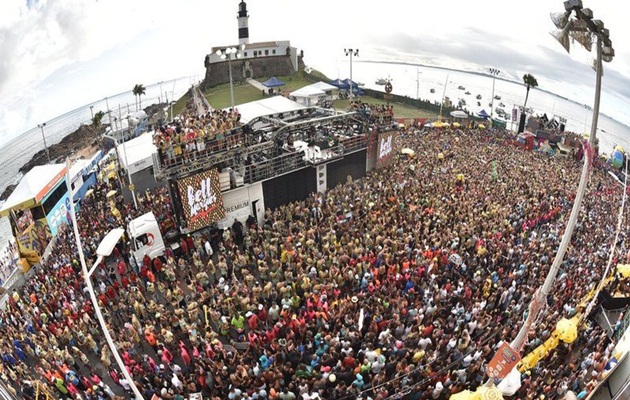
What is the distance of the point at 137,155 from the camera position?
1030 inches

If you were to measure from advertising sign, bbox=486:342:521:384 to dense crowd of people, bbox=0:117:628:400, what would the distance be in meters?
2.70

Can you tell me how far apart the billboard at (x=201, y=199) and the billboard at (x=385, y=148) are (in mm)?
11987

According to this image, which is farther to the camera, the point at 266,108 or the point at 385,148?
the point at 266,108

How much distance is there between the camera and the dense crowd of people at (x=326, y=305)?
10672 mm

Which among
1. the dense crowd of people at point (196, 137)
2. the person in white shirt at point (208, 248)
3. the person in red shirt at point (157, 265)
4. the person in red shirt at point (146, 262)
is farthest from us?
the person in white shirt at point (208, 248)

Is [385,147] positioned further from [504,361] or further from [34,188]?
[34,188]

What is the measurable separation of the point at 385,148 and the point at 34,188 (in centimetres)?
2102

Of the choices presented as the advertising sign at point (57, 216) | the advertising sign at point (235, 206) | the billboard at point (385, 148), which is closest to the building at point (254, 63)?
the billboard at point (385, 148)

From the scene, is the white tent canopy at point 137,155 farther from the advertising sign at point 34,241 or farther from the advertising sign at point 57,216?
the advertising sign at point 34,241

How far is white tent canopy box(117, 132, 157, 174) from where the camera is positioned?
24781 mm

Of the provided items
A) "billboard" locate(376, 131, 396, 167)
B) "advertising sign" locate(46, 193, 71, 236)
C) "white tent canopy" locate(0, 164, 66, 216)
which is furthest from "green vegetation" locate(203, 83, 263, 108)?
"white tent canopy" locate(0, 164, 66, 216)

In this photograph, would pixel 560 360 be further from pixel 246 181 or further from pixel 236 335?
pixel 246 181

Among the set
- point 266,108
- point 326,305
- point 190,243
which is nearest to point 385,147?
point 266,108

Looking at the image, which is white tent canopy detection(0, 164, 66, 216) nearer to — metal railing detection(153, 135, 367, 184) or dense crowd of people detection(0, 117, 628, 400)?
dense crowd of people detection(0, 117, 628, 400)
